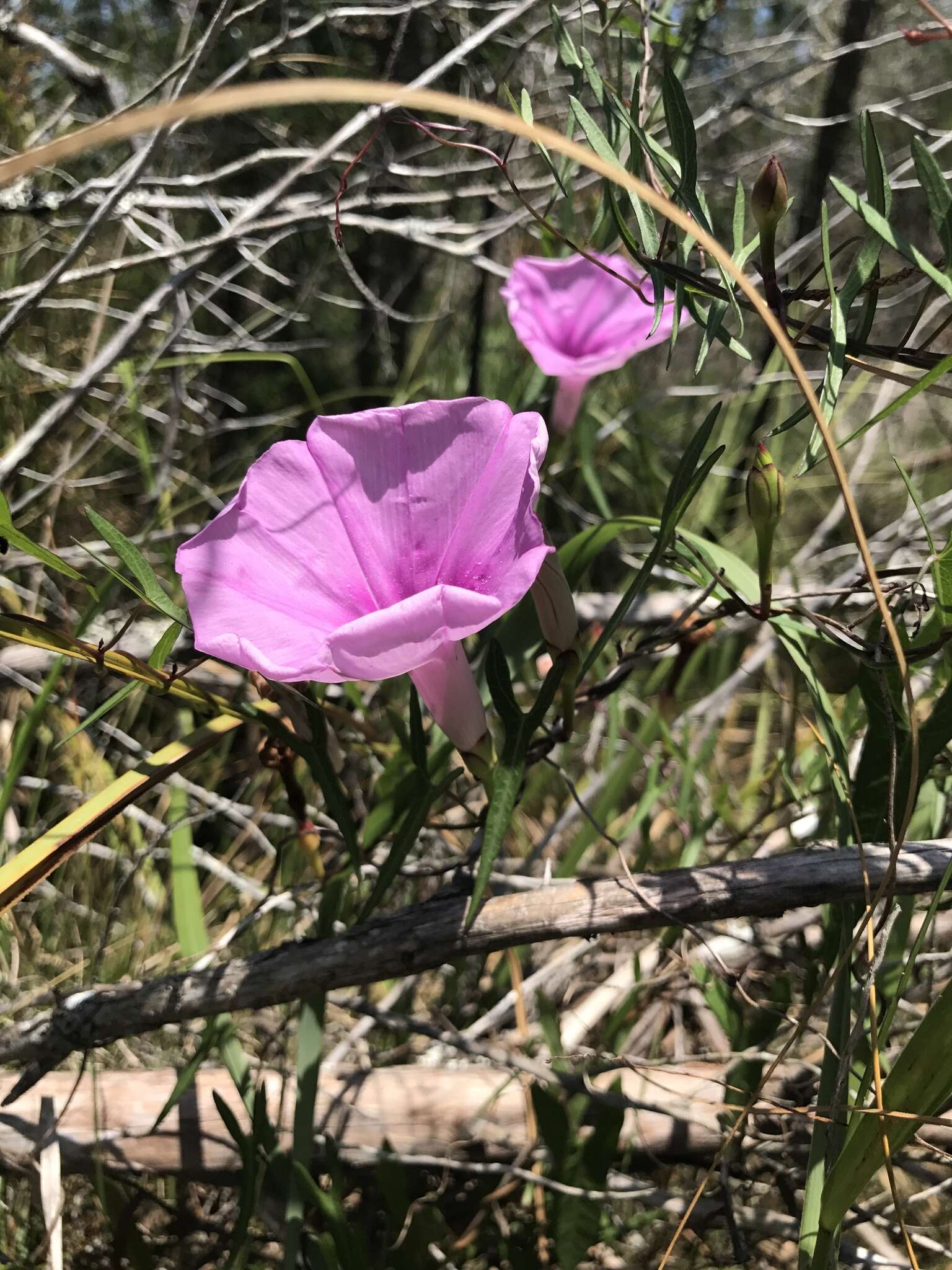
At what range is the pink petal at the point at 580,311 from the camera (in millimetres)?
1070

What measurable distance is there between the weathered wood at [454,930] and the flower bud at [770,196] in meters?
0.45

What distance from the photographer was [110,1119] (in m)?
0.94

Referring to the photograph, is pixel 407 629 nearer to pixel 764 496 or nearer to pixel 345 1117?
pixel 764 496

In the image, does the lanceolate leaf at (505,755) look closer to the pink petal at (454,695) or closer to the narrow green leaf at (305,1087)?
the pink petal at (454,695)

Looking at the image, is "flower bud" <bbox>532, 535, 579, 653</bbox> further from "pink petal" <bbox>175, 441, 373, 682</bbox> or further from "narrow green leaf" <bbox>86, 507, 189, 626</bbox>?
"narrow green leaf" <bbox>86, 507, 189, 626</bbox>

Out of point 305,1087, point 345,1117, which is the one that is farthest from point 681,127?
point 345,1117

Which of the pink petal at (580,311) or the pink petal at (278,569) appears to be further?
the pink petal at (580,311)

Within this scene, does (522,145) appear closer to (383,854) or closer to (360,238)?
(360,238)

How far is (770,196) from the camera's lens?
22.3 inches

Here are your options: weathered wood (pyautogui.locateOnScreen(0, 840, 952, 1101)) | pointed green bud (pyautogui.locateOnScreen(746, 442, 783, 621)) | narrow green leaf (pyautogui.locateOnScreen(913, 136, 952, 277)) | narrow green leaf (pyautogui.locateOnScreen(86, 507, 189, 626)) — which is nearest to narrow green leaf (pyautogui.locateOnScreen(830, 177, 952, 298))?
narrow green leaf (pyautogui.locateOnScreen(913, 136, 952, 277))

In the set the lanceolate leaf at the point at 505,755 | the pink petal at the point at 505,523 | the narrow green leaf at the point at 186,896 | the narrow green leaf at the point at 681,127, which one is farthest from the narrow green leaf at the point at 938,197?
the narrow green leaf at the point at 186,896

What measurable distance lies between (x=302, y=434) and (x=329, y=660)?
159cm

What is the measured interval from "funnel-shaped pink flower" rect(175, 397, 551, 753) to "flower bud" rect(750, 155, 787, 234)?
0.19m

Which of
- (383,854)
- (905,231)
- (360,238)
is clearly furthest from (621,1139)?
(905,231)
